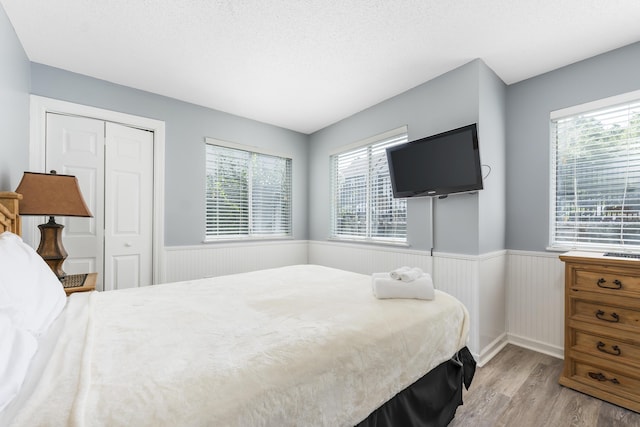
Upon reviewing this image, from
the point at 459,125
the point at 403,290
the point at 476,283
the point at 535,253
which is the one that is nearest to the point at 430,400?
the point at 403,290

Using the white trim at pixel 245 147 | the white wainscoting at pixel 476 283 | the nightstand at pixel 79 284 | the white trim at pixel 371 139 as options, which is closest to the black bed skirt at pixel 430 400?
the white wainscoting at pixel 476 283

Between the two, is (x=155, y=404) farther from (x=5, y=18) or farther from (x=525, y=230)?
(x=525, y=230)

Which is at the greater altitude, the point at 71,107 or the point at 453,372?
the point at 71,107

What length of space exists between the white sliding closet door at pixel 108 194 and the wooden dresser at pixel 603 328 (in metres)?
4.03

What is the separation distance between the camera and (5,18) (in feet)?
6.46

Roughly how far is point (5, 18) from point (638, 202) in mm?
4965

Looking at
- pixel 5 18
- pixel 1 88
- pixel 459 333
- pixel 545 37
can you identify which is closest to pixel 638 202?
pixel 545 37

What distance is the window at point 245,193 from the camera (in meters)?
3.70

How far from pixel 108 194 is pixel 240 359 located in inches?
113

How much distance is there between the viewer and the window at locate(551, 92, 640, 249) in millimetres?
2283

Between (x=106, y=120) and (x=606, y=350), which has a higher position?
(x=106, y=120)

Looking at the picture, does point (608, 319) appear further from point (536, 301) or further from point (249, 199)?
point (249, 199)

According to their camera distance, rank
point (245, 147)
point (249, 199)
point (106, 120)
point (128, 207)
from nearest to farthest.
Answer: point (106, 120) < point (128, 207) < point (245, 147) < point (249, 199)

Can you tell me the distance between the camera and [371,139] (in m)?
3.56
